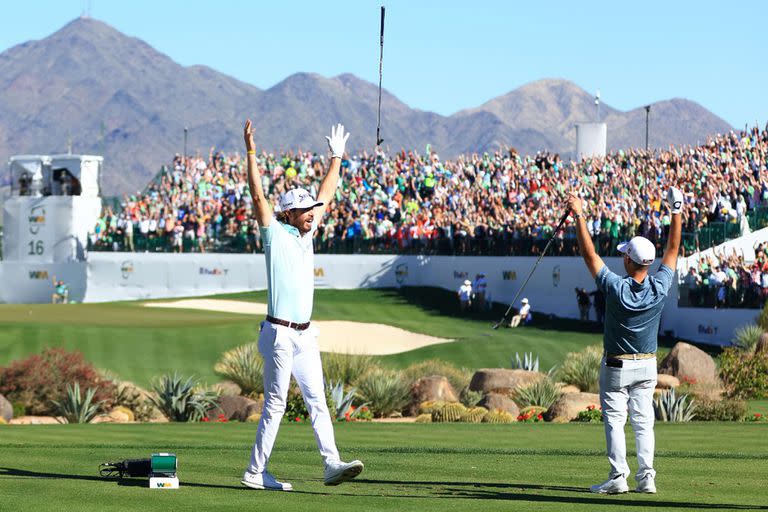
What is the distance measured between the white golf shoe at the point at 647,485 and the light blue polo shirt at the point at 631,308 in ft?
3.41

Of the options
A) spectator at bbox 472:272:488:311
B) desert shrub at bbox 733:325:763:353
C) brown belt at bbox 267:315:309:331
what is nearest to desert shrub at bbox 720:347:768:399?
desert shrub at bbox 733:325:763:353

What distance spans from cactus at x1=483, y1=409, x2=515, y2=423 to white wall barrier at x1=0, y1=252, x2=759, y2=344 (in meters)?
19.1

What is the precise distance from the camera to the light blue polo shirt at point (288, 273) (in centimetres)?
1150

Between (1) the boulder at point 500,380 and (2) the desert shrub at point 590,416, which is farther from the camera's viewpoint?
(1) the boulder at point 500,380

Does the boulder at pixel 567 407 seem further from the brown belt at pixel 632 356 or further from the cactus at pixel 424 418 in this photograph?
the brown belt at pixel 632 356

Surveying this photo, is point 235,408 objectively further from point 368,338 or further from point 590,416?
point 368,338

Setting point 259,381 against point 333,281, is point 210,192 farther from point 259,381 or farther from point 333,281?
point 259,381

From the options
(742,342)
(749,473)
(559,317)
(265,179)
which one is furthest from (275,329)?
(265,179)

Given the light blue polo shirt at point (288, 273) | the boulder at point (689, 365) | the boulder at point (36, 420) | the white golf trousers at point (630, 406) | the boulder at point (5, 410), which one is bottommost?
the boulder at point (36, 420)

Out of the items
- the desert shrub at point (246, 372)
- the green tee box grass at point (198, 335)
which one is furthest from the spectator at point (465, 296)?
the desert shrub at point (246, 372)

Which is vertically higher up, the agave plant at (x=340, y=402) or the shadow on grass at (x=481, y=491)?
the shadow on grass at (x=481, y=491)

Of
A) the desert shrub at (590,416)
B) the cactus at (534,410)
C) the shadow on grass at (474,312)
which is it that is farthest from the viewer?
the shadow on grass at (474,312)

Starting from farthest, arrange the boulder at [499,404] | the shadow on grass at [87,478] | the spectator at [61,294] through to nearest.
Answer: the spectator at [61,294]
the boulder at [499,404]
the shadow on grass at [87,478]

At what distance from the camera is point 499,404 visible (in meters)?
24.5
